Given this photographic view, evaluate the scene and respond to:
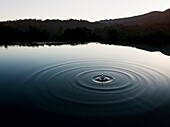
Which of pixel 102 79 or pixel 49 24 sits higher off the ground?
pixel 49 24

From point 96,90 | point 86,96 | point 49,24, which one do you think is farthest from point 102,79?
point 49,24

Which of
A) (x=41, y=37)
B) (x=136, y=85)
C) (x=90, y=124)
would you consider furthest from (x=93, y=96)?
(x=41, y=37)

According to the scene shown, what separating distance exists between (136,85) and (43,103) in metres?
6.53

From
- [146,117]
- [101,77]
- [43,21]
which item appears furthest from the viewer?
[43,21]

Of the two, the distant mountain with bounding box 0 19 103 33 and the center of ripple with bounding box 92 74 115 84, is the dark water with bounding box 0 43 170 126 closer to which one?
the center of ripple with bounding box 92 74 115 84

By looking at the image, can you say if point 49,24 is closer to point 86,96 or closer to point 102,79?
point 102,79

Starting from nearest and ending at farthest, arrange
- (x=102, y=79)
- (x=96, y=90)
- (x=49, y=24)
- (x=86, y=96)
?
(x=86, y=96)
(x=96, y=90)
(x=102, y=79)
(x=49, y=24)

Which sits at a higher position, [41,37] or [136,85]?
[41,37]

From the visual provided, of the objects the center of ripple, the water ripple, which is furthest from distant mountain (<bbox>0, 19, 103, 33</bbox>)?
the center of ripple

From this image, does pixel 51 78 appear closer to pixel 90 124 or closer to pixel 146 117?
pixel 90 124

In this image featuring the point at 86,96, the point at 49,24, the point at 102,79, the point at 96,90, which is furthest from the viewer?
the point at 49,24

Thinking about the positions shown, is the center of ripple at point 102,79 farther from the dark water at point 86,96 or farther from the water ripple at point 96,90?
the water ripple at point 96,90

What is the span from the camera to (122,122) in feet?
21.1

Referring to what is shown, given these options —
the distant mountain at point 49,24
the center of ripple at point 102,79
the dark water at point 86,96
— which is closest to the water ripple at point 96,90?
the dark water at point 86,96
